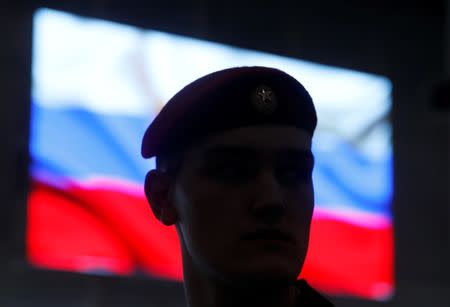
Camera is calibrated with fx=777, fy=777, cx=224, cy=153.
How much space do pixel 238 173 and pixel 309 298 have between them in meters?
0.27

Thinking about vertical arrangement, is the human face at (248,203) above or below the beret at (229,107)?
below

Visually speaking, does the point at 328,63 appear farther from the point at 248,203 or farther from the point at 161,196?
the point at 248,203

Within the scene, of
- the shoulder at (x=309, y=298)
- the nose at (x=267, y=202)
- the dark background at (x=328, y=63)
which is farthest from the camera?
the dark background at (x=328, y=63)

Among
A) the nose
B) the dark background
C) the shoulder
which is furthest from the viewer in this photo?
the dark background

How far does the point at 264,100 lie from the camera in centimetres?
137

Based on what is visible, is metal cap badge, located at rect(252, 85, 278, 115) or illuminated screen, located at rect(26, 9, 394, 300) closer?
metal cap badge, located at rect(252, 85, 278, 115)

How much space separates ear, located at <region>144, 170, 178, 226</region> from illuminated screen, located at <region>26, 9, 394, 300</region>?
247cm

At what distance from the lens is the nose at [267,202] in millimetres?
1240

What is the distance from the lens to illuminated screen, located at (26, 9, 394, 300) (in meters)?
Result: 3.85

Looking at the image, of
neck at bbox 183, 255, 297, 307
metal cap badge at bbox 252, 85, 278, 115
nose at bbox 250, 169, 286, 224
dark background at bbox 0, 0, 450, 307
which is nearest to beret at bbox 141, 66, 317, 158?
metal cap badge at bbox 252, 85, 278, 115

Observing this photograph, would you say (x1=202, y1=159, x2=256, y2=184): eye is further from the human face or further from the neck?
the neck

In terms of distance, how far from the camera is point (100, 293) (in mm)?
3947

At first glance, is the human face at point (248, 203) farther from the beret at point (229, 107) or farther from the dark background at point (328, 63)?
the dark background at point (328, 63)

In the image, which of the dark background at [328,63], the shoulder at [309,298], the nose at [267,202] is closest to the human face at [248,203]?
the nose at [267,202]
